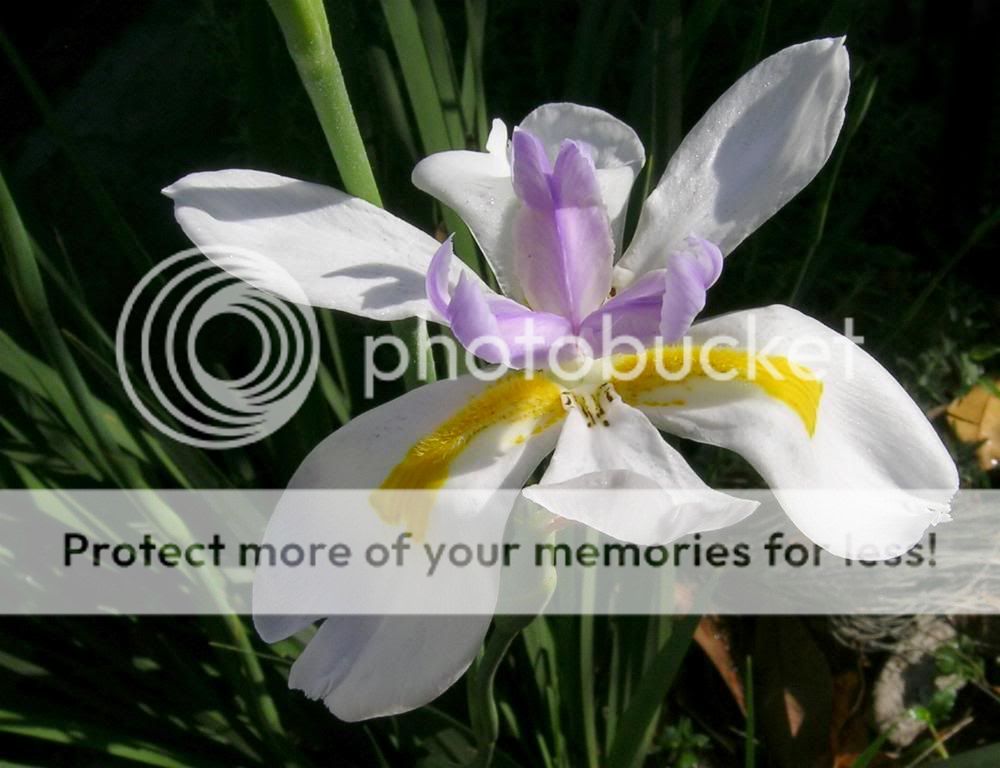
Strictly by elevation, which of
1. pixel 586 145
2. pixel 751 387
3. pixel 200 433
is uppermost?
pixel 586 145

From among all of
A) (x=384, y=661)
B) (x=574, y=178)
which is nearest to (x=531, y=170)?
(x=574, y=178)

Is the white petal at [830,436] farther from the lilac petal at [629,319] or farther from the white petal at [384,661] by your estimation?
the white petal at [384,661]

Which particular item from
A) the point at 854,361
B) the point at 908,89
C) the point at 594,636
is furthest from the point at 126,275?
the point at 908,89

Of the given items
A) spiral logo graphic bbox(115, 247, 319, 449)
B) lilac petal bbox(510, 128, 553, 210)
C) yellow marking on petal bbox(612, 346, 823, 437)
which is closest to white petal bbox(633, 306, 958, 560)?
yellow marking on petal bbox(612, 346, 823, 437)

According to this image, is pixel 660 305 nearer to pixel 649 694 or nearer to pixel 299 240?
pixel 299 240

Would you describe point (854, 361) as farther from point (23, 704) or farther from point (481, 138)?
point (23, 704)

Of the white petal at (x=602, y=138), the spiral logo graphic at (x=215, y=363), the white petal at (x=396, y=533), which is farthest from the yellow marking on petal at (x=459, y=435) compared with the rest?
the spiral logo graphic at (x=215, y=363)

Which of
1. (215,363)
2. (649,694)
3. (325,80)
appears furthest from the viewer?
(215,363)

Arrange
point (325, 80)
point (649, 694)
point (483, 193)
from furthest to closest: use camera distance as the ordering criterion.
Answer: point (649, 694)
point (483, 193)
point (325, 80)
